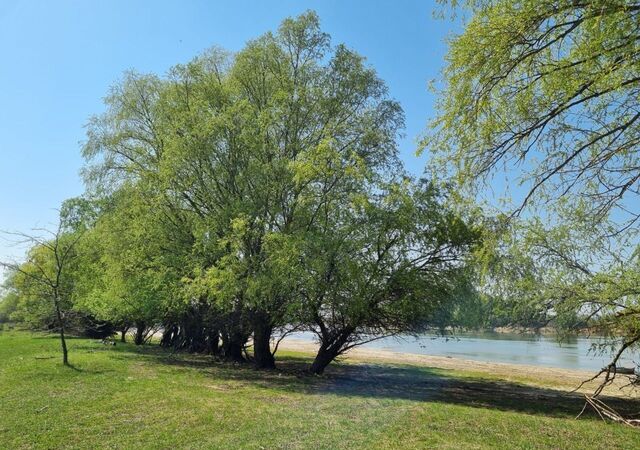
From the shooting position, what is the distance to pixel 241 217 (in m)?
17.1

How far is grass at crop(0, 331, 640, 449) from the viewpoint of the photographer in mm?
7914

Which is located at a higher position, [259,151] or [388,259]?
[259,151]

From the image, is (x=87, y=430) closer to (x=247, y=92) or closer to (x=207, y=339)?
(x=247, y=92)

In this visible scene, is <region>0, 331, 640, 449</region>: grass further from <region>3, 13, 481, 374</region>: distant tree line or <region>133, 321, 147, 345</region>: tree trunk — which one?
<region>133, 321, 147, 345</region>: tree trunk

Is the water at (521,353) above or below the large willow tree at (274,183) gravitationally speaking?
below

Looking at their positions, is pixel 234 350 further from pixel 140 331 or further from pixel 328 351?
pixel 140 331

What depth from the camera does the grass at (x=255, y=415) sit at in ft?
26.0

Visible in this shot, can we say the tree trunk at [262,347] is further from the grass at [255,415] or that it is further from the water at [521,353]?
the grass at [255,415]

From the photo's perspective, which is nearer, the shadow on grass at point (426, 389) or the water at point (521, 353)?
the shadow on grass at point (426, 389)

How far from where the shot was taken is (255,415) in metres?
Result: 9.80

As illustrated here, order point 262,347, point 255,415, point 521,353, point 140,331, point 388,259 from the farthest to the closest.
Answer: point 521,353, point 140,331, point 262,347, point 388,259, point 255,415

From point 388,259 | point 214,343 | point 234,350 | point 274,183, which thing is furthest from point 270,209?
point 214,343

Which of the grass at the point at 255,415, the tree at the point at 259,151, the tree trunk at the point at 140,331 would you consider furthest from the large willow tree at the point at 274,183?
the tree trunk at the point at 140,331

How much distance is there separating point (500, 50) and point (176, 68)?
59.9ft
